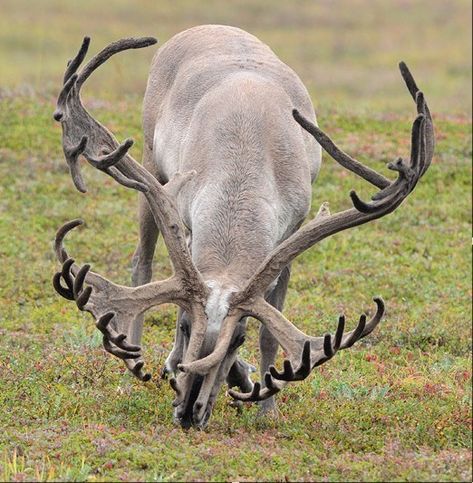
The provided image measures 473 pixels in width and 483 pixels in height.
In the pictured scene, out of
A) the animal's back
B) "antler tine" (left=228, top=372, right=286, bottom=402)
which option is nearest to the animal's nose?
"antler tine" (left=228, top=372, right=286, bottom=402)

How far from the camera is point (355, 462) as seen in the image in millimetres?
7438

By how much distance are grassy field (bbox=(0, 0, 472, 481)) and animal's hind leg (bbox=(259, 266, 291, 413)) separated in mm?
122

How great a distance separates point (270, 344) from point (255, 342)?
2383 mm

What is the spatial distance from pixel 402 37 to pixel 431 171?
26.6 m

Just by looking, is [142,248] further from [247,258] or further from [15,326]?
[247,258]

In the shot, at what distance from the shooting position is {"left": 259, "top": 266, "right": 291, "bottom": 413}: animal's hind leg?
897 centimetres

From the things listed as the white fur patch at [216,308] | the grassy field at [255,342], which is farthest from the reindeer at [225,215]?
the grassy field at [255,342]

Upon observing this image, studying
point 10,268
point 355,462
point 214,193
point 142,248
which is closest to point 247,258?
point 214,193

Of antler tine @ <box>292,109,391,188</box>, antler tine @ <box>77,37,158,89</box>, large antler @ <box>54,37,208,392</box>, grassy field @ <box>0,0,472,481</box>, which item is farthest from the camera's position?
antler tine @ <box>77,37,158,89</box>

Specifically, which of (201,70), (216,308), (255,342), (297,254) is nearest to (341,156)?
(297,254)

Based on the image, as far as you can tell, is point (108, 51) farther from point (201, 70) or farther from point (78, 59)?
point (201, 70)

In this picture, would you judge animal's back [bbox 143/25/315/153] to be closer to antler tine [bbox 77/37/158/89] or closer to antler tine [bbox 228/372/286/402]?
antler tine [bbox 77/37/158/89]

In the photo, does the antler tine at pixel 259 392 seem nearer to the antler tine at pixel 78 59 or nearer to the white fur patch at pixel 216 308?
the white fur patch at pixel 216 308

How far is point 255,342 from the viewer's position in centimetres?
1163
